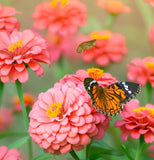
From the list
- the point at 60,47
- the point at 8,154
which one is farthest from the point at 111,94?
the point at 60,47

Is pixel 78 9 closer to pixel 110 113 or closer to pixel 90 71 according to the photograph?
pixel 90 71

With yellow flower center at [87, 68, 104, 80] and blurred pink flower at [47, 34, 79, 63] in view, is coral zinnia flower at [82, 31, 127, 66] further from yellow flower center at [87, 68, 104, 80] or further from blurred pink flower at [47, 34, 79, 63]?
yellow flower center at [87, 68, 104, 80]

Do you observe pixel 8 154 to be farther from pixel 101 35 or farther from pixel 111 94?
pixel 101 35

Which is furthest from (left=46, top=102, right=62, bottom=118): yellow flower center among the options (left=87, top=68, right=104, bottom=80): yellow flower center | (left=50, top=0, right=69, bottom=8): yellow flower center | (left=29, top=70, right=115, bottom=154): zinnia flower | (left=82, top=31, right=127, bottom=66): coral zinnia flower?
(left=50, top=0, right=69, bottom=8): yellow flower center

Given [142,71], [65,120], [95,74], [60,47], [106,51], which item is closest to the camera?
[65,120]

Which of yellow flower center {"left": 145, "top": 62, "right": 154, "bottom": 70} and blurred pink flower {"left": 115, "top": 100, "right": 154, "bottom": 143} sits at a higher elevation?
yellow flower center {"left": 145, "top": 62, "right": 154, "bottom": 70}

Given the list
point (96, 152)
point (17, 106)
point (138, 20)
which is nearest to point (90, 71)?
point (96, 152)

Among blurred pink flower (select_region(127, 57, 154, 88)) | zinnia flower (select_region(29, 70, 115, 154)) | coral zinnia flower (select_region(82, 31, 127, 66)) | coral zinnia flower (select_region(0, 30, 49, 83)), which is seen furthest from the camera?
coral zinnia flower (select_region(82, 31, 127, 66))
